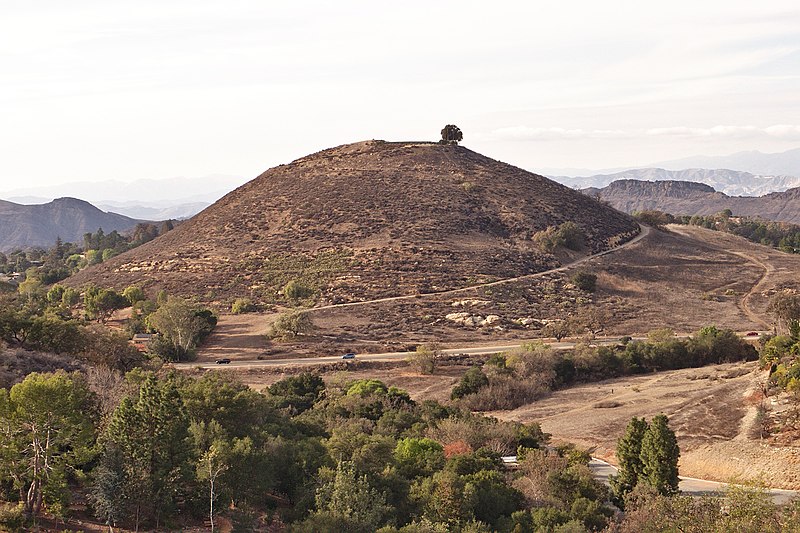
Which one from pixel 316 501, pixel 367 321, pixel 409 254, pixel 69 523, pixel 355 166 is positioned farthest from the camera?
pixel 355 166

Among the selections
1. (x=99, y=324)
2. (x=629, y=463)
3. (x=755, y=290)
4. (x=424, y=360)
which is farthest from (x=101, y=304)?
(x=755, y=290)

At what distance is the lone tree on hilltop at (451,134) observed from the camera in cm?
10781

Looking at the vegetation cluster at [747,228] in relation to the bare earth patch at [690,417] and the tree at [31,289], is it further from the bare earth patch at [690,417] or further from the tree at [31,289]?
the tree at [31,289]

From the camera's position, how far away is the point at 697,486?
82.7 ft

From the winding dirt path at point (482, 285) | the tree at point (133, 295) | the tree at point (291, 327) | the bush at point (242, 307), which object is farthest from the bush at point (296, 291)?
the tree at point (133, 295)

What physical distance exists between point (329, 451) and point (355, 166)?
263 feet

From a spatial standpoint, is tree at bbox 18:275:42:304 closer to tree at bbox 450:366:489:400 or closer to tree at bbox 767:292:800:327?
tree at bbox 450:366:489:400

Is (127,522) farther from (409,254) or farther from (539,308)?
(409,254)

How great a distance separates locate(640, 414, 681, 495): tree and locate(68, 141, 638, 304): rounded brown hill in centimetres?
4292

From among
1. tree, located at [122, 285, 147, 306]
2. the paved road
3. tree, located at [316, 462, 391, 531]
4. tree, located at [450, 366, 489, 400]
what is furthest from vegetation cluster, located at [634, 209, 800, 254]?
tree, located at [316, 462, 391, 531]

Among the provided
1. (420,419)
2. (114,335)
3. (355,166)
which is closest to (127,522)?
(420,419)

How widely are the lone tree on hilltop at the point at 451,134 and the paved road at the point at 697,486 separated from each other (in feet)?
277

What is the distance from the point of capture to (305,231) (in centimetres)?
8088

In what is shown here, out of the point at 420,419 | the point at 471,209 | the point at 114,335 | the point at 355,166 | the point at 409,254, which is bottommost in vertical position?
the point at 420,419
